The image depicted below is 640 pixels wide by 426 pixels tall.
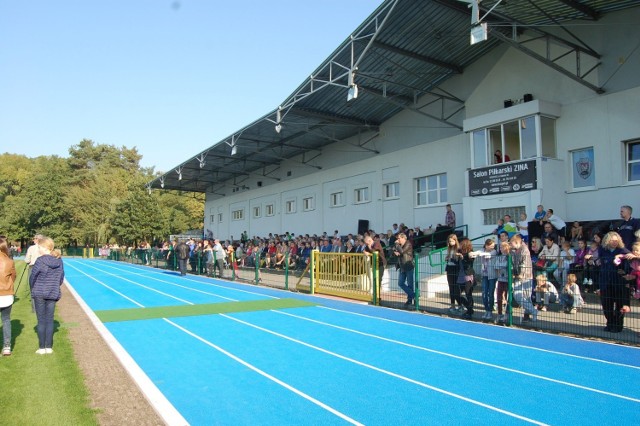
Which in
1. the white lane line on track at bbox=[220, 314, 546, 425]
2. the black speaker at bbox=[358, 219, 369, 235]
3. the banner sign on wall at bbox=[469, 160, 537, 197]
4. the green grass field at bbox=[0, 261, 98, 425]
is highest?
the banner sign on wall at bbox=[469, 160, 537, 197]

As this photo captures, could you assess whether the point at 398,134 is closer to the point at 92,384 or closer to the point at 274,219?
the point at 274,219

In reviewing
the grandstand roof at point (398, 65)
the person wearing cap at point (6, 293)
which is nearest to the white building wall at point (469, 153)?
the grandstand roof at point (398, 65)

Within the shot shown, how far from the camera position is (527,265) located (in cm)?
955

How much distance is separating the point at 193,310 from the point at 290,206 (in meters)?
21.5

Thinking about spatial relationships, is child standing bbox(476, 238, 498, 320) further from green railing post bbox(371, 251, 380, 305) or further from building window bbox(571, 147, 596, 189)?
building window bbox(571, 147, 596, 189)

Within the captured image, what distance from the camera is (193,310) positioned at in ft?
40.8

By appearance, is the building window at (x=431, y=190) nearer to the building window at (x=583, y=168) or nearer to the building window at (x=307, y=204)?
the building window at (x=583, y=168)

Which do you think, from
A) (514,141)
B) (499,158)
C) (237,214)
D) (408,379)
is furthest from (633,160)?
(237,214)

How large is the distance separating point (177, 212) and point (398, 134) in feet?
162

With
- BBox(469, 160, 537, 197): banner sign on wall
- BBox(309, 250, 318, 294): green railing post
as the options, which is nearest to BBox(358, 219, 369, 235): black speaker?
BBox(469, 160, 537, 197): banner sign on wall

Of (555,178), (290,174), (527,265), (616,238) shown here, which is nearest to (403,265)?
(527,265)

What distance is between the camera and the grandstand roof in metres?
15.4

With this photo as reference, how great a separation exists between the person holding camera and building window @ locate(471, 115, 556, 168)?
23.0 ft

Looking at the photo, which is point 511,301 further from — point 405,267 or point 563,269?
point 405,267
